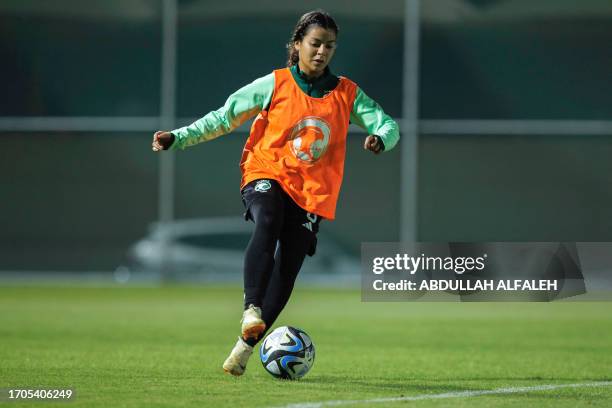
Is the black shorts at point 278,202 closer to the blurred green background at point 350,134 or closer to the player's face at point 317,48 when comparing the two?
the player's face at point 317,48

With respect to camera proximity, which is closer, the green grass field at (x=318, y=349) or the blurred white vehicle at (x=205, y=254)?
the green grass field at (x=318, y=349)

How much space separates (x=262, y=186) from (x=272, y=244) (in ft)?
1.12

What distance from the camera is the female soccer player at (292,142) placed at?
21.5 ft

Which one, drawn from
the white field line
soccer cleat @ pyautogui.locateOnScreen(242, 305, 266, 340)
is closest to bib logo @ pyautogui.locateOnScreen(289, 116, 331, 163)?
soccer cleat @ pyautogui.locateOnScreen(242, 305, 266, 340)

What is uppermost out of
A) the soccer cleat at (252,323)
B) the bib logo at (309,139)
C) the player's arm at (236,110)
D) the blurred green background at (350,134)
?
the blurred green background at (350,134)

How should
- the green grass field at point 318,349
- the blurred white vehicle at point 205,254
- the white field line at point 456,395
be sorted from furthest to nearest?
the blurred white vehicle at point 205,254
the green grass field at point 318,349
the white field line at point 456,395

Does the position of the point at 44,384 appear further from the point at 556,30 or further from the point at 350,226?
the point at 556,30

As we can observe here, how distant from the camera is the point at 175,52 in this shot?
18.7 metres

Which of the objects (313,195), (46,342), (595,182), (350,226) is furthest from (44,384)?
(595,182)

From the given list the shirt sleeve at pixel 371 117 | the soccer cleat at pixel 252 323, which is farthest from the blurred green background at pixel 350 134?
the soccer cleat at pixel 252 323

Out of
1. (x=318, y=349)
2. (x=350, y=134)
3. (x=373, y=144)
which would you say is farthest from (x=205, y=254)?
(x=373, y=144)

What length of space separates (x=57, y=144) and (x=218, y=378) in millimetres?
12607

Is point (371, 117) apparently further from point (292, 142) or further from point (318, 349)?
point (318, 349)

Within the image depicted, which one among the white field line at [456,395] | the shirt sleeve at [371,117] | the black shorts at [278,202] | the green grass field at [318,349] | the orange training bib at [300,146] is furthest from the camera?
the shirt sleeve at [371,117]
